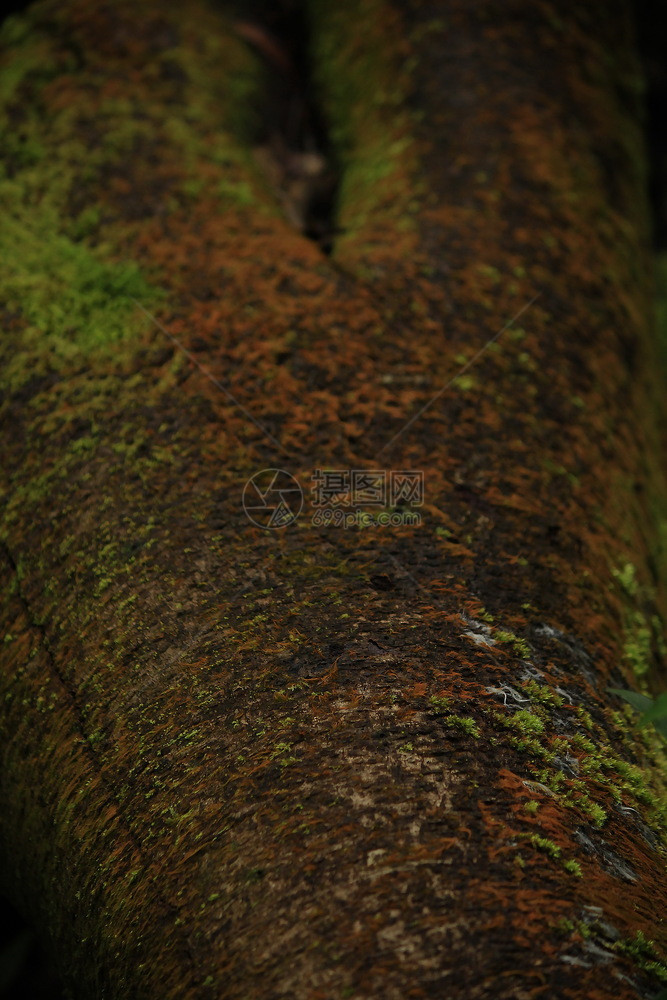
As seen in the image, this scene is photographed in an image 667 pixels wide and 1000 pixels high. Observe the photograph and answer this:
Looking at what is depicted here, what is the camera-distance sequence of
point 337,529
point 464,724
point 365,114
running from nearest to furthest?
point 464,724 → point 337,529 → point 365,114

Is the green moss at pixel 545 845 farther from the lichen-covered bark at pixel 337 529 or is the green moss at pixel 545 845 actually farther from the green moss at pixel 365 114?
the green moss at pixel 365 114

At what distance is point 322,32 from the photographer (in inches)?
128

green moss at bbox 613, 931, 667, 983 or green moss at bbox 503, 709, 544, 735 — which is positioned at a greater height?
green moss at bbox 503, 709, 544, 735

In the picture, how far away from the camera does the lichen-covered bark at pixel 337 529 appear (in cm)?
127

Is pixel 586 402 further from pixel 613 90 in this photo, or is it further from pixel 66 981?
pixel 66 981

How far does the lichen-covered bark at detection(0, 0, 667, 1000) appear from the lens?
1.27 meters

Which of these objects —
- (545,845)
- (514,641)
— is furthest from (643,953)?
(514,641)

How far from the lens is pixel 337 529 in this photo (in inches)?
71.0

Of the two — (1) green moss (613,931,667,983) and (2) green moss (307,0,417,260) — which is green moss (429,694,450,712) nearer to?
(1) green moss (613,931,667,983)

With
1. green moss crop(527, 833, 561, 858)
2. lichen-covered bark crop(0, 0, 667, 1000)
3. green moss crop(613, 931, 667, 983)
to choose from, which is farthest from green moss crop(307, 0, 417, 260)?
green moss crop(613, 931, 667, 983)

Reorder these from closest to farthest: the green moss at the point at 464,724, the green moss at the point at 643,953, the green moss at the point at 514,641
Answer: the green moss at the point at 643,953 → the green moss at the point at 464,724 → the green moss at the point at 514,641

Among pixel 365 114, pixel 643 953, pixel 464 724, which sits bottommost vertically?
pixel 643 953

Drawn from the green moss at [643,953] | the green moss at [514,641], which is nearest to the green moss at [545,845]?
the green moss at [643,953]

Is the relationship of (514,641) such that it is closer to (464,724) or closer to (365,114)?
(464,724)
